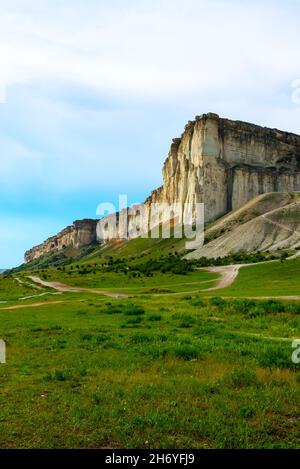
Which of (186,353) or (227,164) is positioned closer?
(186,353)

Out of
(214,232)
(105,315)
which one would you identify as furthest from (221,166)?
(105,315)

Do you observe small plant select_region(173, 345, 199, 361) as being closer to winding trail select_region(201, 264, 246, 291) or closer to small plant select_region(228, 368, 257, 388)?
small plant select_region(228, 368, 257, 388)

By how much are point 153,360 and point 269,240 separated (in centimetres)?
8210

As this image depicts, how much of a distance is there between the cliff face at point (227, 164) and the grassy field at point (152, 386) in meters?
124

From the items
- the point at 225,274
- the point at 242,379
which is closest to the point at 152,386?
the point at 242,379

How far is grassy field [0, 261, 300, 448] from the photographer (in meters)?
8.83

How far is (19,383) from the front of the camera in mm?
12492

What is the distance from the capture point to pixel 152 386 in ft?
38.4

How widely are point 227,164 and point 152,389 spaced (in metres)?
145

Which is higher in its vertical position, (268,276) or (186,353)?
(268,276)

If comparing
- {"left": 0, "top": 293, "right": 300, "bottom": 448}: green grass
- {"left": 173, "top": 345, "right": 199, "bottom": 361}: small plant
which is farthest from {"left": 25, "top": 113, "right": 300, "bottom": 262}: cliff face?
{"left": 173, "top": 345, "right": 199, "bottom": 361}: small plant

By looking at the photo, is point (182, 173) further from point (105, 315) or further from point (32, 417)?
point (32, 417)

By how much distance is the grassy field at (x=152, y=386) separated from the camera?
29.0ft

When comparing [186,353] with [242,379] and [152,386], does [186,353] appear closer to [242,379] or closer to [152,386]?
[242,379]
